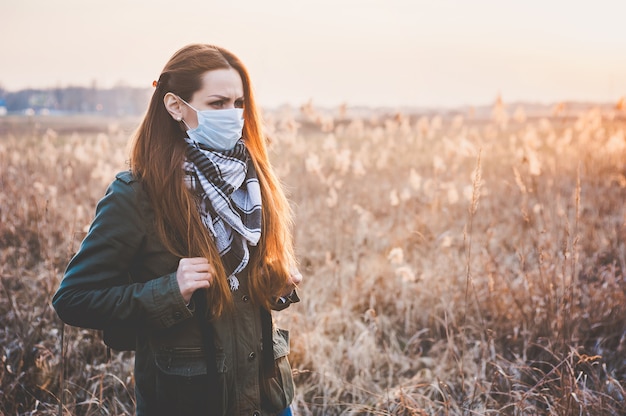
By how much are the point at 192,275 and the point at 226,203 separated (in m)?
0.27

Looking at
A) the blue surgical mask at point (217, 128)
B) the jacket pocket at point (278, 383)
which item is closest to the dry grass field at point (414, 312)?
the blue surgical mask at point (217, 128)

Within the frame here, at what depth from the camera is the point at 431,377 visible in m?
3.42

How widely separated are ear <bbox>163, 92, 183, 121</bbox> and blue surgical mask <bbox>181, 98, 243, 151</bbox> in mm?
27

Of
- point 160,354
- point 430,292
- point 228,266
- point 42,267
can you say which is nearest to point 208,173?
Result: point 228,266

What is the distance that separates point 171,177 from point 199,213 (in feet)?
0.47

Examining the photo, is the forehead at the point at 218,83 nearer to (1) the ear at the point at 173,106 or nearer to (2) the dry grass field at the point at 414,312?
(1) the ear at the point at 173,106

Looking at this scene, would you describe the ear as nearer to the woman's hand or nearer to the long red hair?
the long red hair

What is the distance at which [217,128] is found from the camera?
5.80 feet

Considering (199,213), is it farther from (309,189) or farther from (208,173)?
(309,189)

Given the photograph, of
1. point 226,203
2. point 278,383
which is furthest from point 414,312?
point 226,203

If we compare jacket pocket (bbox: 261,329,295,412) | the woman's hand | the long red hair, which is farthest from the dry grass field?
jacket pocket (bbox: 261,329,295,412)

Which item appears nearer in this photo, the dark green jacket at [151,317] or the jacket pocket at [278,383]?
the dark green jacket at [151,317]

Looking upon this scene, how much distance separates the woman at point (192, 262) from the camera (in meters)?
1.58

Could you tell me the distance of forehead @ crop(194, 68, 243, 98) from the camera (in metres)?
1.77
